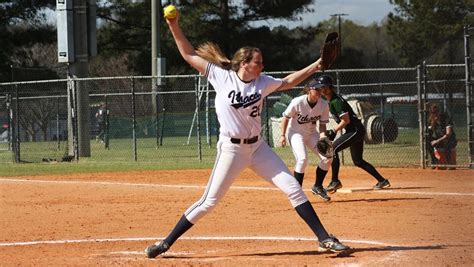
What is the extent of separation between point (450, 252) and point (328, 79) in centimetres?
505

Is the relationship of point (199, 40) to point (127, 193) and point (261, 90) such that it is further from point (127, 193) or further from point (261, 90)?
point (261, 90)

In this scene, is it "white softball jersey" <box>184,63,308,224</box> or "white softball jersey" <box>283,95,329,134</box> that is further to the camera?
"white softball jersey" <box>283,95,329,134</box>

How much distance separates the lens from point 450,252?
27.9ft

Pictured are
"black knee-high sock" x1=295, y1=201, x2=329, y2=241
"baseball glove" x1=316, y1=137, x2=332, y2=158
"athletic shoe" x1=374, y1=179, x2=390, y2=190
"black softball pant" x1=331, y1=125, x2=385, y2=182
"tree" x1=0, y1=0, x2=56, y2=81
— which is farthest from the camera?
"tree" x1=0, y1=0, x2=56, y2=81

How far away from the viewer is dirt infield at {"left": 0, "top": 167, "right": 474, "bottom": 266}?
8430mm

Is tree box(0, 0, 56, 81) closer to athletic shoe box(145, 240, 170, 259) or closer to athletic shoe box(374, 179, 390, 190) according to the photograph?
athletic shoe box(374, 179, 390, 190)

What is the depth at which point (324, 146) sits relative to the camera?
12914 millimetres

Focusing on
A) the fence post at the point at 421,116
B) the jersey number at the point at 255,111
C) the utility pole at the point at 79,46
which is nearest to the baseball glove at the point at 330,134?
the jersey number at the point at 255,111

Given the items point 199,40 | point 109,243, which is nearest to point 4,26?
point 199,40

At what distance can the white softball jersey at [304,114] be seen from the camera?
13008 mm

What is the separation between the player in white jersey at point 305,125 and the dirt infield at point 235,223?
0.64m

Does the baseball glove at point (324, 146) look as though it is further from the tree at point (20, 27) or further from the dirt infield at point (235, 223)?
the tree at point (20, 27)

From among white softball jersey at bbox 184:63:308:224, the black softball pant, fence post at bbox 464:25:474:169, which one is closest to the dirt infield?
the black softball pant

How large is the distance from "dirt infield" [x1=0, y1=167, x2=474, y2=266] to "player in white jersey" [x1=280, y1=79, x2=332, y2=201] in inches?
25.1
